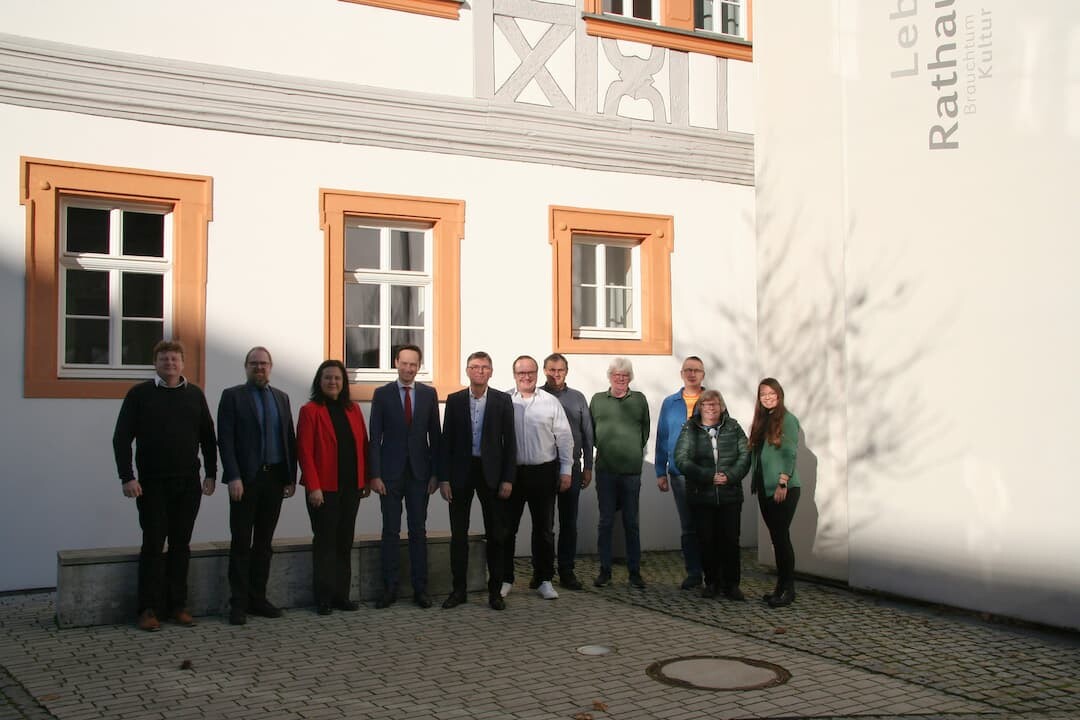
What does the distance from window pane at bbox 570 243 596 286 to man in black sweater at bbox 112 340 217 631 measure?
190 inches

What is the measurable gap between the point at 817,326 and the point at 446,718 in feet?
17.1

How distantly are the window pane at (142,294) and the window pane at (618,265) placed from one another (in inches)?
172

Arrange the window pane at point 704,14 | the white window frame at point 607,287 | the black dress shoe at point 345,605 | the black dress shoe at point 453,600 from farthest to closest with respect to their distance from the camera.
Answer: the window pane at point 704,14, the white window frame at point 607,287, the black dress shoe at point 453,600, the black dress shoe at point 345,605

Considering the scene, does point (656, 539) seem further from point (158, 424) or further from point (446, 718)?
point (446, 718)

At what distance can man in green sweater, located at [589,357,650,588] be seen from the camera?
9.62 meters

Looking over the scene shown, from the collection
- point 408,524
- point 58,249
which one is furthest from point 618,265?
point 58,249

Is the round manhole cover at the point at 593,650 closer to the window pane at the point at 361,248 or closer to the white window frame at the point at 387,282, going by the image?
the white window frame at the point at 387,282

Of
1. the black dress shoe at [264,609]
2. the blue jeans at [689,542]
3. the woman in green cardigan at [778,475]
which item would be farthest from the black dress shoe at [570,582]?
the black dress shoe at [264,609]

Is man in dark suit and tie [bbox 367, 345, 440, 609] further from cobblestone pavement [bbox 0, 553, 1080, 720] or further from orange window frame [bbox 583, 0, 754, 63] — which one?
orange window frame [bbox 583, 0, 754, 63]

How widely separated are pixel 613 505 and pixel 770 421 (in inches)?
63.5

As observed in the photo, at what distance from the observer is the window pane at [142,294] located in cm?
972

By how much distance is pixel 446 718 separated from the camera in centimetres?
552

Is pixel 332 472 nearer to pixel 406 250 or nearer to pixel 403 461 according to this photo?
pixel 403 461

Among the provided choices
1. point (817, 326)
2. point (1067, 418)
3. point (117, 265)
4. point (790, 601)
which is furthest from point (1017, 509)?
point (117, 265)
